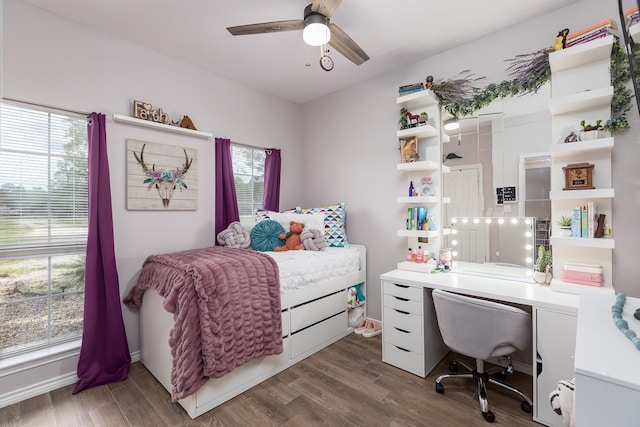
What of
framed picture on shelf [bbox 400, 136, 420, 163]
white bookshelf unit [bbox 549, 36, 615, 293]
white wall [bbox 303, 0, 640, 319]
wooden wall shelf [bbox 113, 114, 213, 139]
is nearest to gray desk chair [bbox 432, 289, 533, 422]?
white bookshelf unit [bbox 549, 36, 615, 293]

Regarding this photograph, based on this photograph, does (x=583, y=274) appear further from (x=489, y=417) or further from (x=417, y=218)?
(x=417, y=218)

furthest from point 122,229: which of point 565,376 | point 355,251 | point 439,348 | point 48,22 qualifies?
point 565,376

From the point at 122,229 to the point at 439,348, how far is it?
2730mm

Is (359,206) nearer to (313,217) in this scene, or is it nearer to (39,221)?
(313,217)

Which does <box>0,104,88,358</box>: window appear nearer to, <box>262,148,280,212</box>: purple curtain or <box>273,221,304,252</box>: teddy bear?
<box>273,221,304,252</box>: teddy bear

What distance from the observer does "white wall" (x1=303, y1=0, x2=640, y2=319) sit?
6.05 ft

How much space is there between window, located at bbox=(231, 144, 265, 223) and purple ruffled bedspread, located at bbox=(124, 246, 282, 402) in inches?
45.5


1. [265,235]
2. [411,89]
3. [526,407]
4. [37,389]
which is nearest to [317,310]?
[265,235]

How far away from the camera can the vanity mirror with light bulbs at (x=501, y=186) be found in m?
2.10

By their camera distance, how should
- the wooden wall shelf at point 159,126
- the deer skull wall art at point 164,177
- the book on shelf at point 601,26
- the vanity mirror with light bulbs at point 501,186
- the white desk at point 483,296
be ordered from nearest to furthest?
the white desk at point 483,296 < the book on shelf at point 601,26 < the vanity mirror with light bulbs at point 501,186 < the wooden wall shelf at point 159,126 < the deer skull wall art at point 164,177

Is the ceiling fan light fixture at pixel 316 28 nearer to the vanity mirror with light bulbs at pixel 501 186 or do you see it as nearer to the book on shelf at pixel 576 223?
the vanity mirror with light bulbs at pixel 501 186

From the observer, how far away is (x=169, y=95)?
267 cm

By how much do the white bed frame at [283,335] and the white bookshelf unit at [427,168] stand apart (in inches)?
28.7

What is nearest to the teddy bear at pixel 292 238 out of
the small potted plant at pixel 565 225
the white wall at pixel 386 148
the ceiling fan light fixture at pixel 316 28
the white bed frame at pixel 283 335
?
the white bed frame at pixel 283 335
